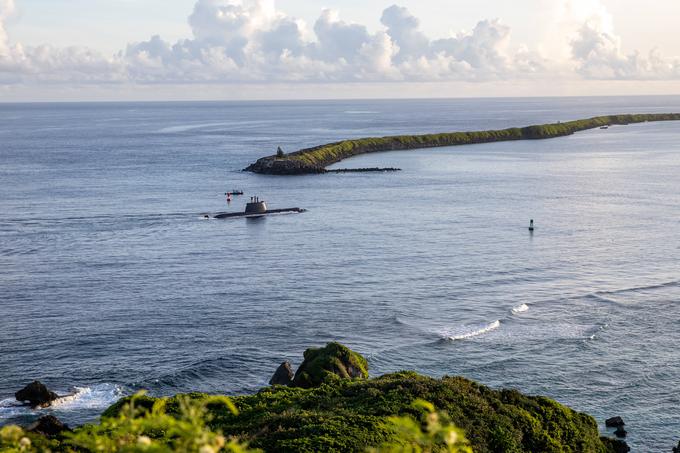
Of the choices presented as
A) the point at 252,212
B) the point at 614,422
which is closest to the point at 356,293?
the point at 614,422

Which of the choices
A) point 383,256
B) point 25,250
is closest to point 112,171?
point 25,250

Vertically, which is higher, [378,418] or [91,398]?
[378,418]

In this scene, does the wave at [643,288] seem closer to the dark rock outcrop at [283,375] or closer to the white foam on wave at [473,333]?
the white foam on wave at [473,333]

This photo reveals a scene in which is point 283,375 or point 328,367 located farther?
point 283,375

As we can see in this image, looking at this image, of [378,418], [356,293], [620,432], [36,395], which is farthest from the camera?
[356,293]

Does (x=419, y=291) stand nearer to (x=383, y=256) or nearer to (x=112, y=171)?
(x=383, y=256)

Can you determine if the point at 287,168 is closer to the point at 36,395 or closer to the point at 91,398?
the point at 91,398
